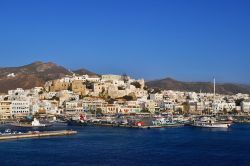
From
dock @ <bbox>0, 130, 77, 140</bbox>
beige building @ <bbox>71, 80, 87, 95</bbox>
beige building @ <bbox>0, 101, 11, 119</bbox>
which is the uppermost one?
beige building @ <bbox>71, 80, 87, 95</bbox>

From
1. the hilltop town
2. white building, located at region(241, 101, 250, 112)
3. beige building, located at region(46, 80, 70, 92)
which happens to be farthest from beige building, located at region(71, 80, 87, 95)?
white building, located at region(241, 101, 250, 112)

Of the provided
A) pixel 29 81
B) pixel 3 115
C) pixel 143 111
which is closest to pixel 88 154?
pixel 3 115

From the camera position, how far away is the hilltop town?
56344mm

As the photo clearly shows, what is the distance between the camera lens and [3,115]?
52344 mm

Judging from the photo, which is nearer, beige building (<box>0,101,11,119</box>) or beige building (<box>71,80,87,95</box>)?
beige building (<box>0,101,11,119</box>)

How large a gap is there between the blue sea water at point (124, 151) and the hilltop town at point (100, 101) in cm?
2507

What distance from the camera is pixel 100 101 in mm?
61906

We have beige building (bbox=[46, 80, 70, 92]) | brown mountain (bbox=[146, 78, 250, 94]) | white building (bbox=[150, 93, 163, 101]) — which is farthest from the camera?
brown mountain (bbox=[146, 78, 250, 94])

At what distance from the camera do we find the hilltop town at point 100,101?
56344 millimetres

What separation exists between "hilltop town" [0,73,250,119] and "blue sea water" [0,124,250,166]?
2507 cm

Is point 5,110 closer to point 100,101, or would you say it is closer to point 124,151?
point 100,101

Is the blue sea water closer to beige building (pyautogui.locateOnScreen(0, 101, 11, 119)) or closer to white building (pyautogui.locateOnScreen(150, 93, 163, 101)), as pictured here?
beige building (pyautogui.locateOnScreen(0, 101, 11, 119))

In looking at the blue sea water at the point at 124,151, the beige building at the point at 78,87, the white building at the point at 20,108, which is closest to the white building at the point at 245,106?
the beige building at the point at 78,87

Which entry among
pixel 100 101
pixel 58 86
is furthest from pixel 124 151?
pixel 58 86
